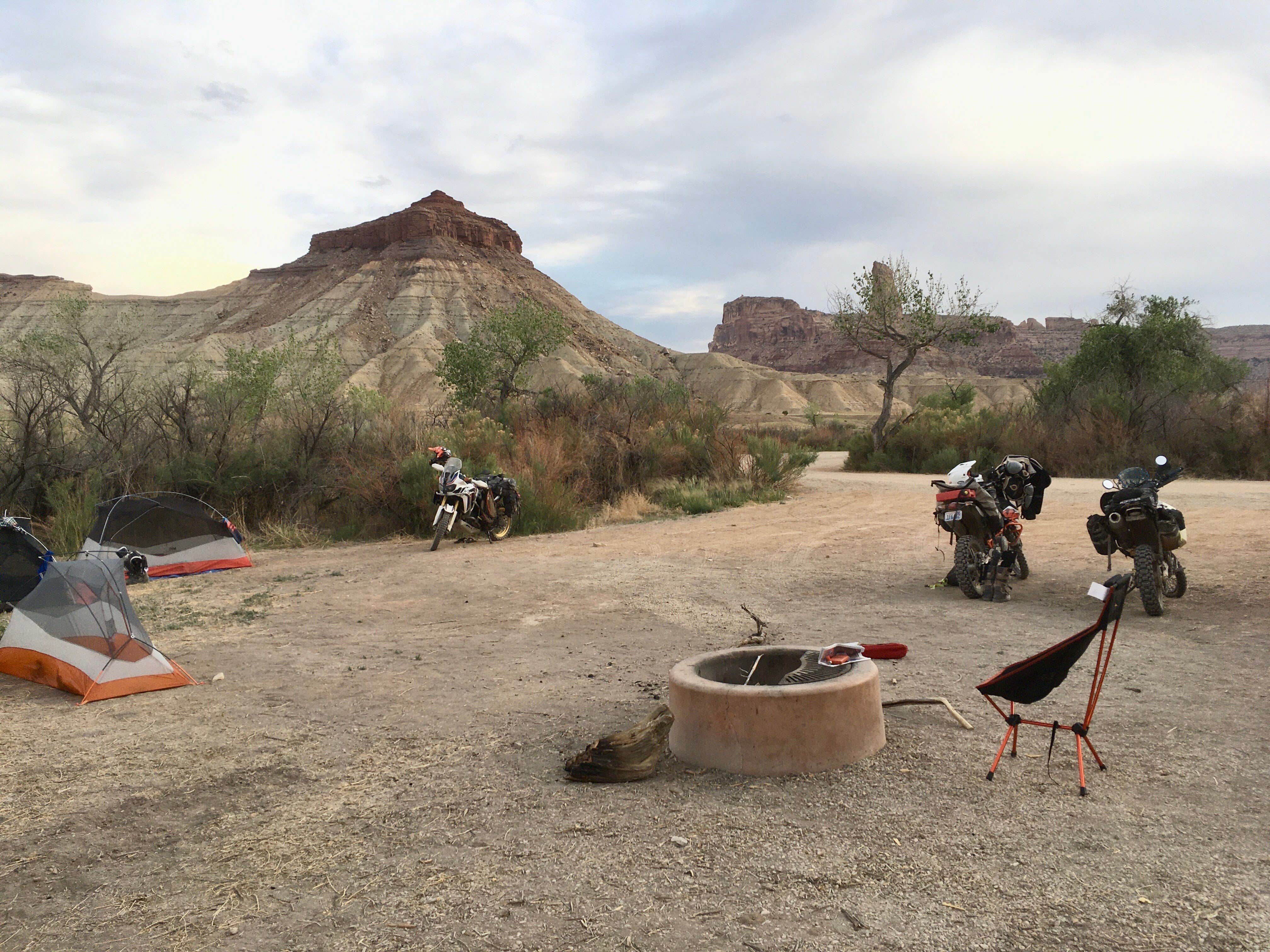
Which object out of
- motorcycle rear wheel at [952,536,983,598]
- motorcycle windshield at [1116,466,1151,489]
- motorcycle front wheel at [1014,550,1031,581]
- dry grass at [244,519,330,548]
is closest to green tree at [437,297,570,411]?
dry grass at [244,519,330,548]

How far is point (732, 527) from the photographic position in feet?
45.4

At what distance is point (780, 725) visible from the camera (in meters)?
4.06

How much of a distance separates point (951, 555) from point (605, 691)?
6441mm

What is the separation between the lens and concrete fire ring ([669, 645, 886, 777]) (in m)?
4.06

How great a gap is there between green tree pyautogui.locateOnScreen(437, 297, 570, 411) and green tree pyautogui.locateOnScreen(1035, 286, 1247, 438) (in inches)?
883

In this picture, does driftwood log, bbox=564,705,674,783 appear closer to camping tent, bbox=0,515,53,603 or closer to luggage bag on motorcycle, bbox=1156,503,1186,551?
luggage bag on motorcycle, bbox=1156,503,1186,551

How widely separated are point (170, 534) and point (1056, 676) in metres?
9.95

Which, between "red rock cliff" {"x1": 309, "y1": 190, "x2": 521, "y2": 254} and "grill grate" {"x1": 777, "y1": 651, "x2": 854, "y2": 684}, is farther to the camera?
"red rock cliff" {"x1": 309, "y1": 190, "x2": 521, "y2": 254}

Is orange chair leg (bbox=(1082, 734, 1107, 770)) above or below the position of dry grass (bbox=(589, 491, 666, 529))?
below

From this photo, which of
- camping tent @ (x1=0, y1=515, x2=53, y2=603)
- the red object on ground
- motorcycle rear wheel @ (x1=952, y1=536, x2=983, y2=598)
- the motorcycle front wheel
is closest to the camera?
the red object on ground

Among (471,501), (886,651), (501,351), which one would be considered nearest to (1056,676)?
(886,651)

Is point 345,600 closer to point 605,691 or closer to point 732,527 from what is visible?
point 605,691

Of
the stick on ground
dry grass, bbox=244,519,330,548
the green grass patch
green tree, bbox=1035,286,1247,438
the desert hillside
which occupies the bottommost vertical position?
the stick on ground

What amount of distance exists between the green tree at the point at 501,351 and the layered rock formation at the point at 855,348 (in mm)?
55898
